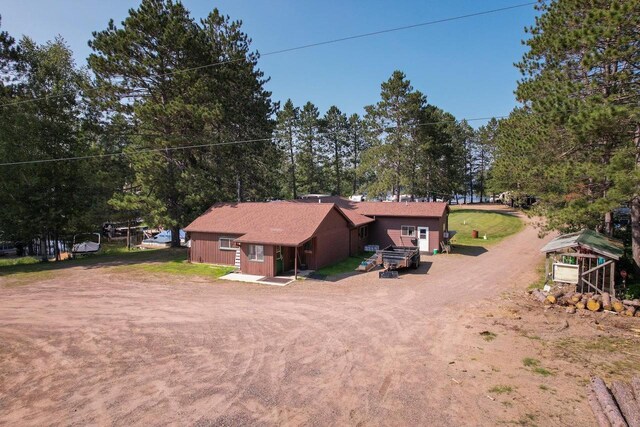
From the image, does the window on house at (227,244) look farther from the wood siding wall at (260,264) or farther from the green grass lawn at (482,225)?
the green grass lawn at (482,225)

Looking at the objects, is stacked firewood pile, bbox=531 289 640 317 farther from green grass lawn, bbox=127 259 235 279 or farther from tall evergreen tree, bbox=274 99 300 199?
tall evergreen tree, bbox=274 99 300 199

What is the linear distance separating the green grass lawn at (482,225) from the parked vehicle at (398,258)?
36.2 feet

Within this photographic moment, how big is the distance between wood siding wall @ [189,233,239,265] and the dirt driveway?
5.86m

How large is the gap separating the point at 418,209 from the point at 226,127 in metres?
18.7

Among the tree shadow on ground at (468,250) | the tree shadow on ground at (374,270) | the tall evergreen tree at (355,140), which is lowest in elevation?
the tree shadow on ground at (374,270)

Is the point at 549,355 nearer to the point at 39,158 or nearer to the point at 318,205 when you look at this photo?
the point at 318,205

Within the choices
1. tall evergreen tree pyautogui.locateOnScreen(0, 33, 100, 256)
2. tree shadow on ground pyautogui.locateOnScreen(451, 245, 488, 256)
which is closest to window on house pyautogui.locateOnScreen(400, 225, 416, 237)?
tree shadow on ground pyautogui.locateOnScreen(451, 245, 488, 256)

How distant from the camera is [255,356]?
10.7 m

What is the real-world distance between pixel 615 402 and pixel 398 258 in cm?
1493

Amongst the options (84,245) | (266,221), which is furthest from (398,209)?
(84,245)

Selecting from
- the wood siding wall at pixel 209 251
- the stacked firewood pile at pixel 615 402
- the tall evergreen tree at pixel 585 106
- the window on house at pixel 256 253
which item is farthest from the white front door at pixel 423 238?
the stacked firewood pile at pixel 615 402

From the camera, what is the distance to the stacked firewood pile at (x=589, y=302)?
14.3 m

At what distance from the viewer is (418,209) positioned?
29.9 metres

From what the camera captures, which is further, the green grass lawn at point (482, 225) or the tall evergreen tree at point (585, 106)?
the green grass lawn at point (482, 225)
